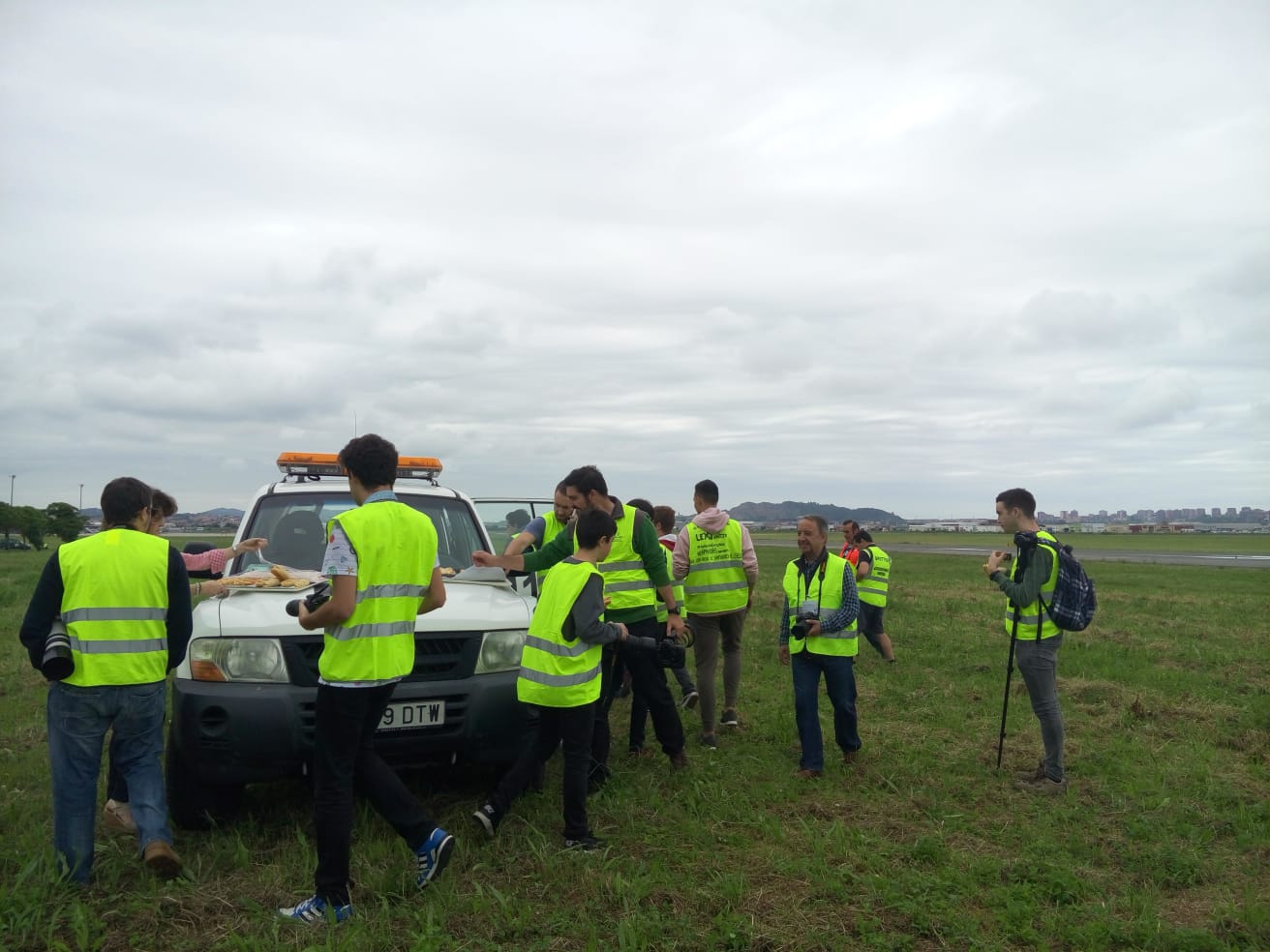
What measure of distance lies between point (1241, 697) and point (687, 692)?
5653mm

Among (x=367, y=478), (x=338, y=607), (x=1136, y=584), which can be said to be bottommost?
(x=1136, y=584)

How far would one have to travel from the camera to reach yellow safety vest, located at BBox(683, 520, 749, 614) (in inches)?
294

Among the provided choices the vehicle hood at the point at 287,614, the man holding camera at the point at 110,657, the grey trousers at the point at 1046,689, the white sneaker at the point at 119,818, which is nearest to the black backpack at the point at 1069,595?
the grey trousers at the point at 1046,689

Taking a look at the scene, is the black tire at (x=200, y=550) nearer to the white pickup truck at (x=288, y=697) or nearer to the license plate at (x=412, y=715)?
the white pickup truck at (x=288, y=697)

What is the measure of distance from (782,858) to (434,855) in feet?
5.97

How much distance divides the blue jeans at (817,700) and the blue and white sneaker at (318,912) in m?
3.44

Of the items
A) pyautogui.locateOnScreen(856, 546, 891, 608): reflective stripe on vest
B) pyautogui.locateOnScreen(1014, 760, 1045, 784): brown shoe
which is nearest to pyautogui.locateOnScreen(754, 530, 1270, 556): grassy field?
pyautogui.locateOnScreen(856, 546, 891, 608): reflective stripe on vest

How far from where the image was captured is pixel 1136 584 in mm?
25719

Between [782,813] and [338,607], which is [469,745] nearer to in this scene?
[338,607]

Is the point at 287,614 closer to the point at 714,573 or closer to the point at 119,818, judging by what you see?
the point at 119,818

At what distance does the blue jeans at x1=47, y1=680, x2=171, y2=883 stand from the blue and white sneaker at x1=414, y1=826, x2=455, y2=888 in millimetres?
1263

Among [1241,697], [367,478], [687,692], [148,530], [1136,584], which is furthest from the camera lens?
[1136,584]

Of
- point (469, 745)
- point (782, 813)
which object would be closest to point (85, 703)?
point (469, 745)

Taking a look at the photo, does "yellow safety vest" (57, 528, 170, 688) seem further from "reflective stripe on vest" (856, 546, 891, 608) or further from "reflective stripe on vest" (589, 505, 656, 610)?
"reflective stripe on vest" (856, 546, 891, 608)
